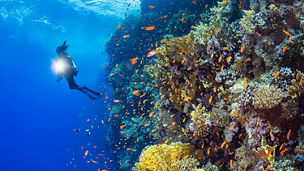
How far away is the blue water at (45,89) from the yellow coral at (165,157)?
963 centimetres

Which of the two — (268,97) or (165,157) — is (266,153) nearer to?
(268,97)

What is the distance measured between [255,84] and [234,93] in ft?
1.87

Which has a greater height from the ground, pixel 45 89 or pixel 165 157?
pixel 45 89

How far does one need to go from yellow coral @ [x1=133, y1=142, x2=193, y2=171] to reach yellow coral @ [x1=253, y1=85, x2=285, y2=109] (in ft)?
5.87

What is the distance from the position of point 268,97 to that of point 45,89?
125537 mm

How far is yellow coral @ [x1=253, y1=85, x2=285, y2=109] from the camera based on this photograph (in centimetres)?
276

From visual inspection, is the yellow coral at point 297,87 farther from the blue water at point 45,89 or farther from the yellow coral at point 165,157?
the blue water at point 45,89

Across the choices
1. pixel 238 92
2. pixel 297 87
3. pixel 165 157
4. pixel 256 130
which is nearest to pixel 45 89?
pixel 165 157

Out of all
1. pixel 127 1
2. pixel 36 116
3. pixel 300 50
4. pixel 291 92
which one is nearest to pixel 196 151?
pixel 291 92

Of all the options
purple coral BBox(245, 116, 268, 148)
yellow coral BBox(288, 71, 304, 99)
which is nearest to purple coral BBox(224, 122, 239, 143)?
purple coral BBox(245, 116, 268, 148)

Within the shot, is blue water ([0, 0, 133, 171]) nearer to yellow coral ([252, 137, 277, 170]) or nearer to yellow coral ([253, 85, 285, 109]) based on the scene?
yellow coral ([252, 137, 277, 170])

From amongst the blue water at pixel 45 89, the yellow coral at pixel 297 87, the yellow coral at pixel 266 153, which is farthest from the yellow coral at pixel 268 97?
the blue water at pixel 45 89

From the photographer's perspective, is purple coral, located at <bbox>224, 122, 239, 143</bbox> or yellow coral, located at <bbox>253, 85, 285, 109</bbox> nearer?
yellow coral, located at <bbox>253, 85, 285, 109</bbox>

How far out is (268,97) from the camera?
2785mm
